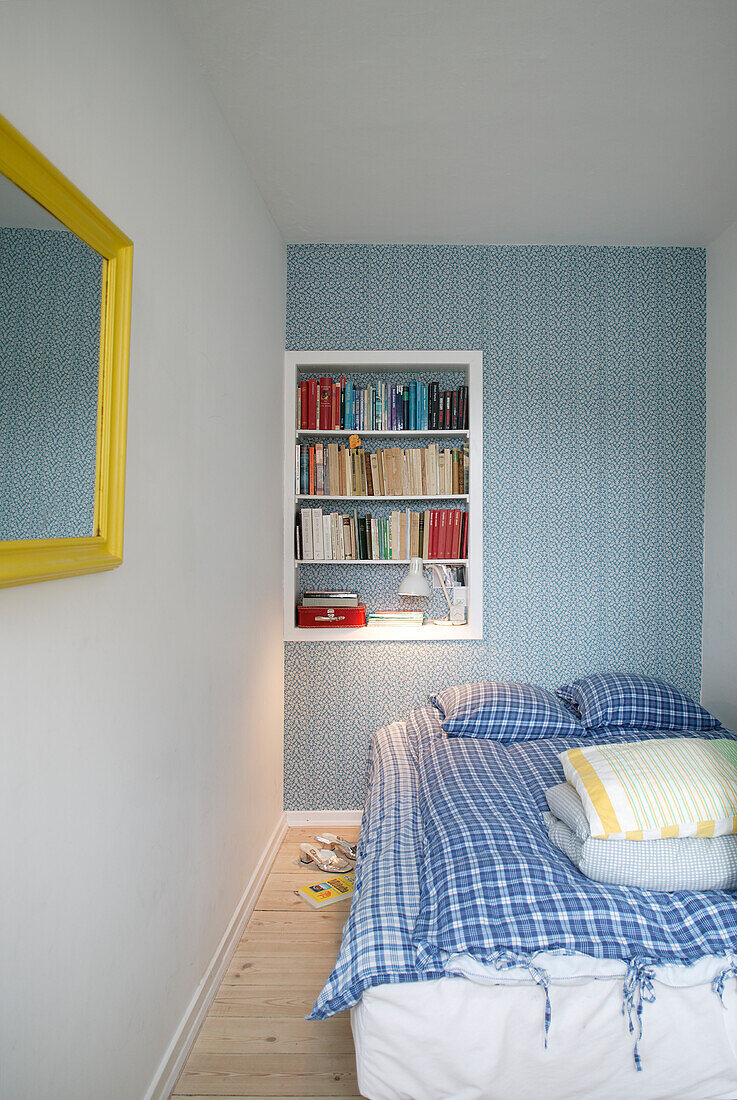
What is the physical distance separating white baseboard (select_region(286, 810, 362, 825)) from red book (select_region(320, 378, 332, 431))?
183cm

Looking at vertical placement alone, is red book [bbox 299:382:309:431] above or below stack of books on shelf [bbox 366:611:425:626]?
above

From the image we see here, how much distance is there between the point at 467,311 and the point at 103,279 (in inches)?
96.2

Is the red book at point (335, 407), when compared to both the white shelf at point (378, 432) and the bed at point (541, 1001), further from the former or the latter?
the bed at point (541, 1001)

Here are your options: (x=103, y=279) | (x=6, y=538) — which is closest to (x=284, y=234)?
(x=103, y=279)

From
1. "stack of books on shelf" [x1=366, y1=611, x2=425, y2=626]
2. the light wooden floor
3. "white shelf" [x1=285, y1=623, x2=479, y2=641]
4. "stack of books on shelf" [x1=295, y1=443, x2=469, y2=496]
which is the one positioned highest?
"stack of books on shelf" [x1=295, y1=443, x2=469, y2=496]

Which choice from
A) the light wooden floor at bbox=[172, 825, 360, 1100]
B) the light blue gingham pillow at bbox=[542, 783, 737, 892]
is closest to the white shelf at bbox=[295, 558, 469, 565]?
the light wooden floor at bbox=[172, 825, 360, 1100]

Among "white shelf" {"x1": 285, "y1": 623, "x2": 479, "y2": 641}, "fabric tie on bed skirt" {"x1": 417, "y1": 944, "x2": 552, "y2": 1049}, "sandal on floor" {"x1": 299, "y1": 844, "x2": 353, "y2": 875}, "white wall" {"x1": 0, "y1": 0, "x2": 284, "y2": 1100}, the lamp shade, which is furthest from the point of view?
"white shelf" {"x1": 285, "y1": 623, "x2": 479, "y2": 641}

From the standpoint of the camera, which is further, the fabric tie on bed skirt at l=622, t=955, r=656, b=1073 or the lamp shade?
the lamp shade

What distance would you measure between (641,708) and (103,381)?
2.50 meters

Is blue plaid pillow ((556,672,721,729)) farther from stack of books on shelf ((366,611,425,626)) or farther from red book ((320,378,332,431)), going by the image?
red book ((320,378,332,431))

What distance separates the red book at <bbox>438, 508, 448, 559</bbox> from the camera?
11.4 feet

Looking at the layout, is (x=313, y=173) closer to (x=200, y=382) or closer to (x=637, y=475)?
(x=200, y=382)

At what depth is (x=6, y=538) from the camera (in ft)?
3.41

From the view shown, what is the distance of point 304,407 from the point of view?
3.51 m
